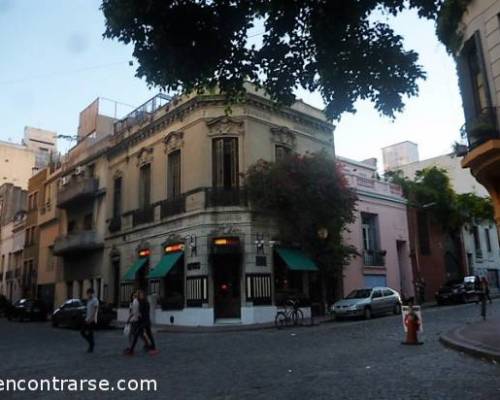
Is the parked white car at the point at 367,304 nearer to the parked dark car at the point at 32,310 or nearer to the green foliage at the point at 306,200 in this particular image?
the green foliage at the point at 306,200

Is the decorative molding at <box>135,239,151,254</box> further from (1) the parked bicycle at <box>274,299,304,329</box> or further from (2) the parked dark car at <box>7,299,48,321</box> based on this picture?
(2) the parked dark car at <box>7,299,48,321</box>

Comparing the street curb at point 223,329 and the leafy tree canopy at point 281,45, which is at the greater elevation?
the leafy tree canopy at point 281,45

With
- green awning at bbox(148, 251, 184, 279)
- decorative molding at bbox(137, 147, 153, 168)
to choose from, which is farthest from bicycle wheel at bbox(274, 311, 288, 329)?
decorative molding at bbox(137, 147, 153, 168)

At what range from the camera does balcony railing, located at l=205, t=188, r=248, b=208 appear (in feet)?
77.5

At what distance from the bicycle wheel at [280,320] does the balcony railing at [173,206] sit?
727 cm

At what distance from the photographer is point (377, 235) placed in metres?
31.1

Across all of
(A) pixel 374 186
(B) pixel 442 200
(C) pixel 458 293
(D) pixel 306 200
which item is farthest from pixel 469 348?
(B) pixel 442 200

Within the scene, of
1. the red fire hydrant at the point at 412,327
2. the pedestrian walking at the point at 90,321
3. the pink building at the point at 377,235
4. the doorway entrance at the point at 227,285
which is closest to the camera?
the red fire hydrant at the point at 412,327

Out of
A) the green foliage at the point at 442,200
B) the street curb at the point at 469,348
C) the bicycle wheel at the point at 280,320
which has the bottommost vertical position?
the street curb at the point at 469,348

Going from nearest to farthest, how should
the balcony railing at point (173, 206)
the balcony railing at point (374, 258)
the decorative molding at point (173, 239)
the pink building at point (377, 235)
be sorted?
the decorative molding at point (173, 239), the balcony railing at point (173, 206), the pink building at point (377, 235), the balcony railing at point (374, 258)

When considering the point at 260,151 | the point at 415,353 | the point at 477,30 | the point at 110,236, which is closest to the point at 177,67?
the point at 415,353

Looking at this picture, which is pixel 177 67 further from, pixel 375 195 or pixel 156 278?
pixel 375 195

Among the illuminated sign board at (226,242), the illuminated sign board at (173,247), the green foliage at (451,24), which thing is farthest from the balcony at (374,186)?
the green foliage at (451,24)

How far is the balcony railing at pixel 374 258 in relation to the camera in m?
29.8
